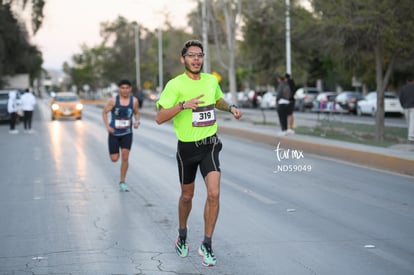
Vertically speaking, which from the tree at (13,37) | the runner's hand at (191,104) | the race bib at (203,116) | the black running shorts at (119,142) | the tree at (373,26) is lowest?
the black running shorts at (119,142)

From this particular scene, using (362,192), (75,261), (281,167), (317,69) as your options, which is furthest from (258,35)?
(75,261)

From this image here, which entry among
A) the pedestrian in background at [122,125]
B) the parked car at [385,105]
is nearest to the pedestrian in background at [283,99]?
the pedestrian in background at [122,125]

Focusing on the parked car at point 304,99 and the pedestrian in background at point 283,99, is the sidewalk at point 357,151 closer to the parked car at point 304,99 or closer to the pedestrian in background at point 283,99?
the pedestrian in background at point 283,99

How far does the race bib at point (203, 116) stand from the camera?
6754mm

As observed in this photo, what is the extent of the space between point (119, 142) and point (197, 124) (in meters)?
5.74

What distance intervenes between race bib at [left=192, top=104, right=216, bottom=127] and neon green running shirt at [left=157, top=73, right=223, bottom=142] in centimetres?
3

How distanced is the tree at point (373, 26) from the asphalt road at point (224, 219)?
4594 mm

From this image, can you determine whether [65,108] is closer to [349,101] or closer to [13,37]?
[349,101]

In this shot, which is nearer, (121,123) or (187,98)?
(187,98)

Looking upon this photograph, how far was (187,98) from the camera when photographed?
678 centimetres

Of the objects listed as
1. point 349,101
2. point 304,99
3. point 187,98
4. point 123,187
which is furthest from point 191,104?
point 304,99

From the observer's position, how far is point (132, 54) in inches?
4247

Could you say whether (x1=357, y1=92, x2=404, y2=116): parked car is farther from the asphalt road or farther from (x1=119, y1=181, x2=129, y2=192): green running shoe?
(x1=119, y1=181, x2=129, y2=192): green running shoe

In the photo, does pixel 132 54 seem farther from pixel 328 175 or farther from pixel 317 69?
pixel 328 175
